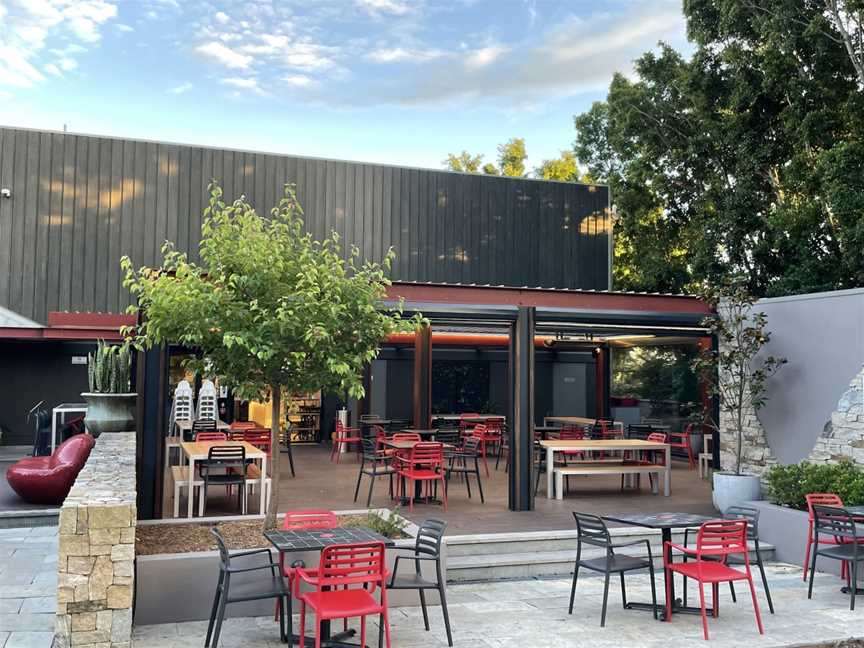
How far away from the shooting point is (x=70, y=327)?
1430 centimetres

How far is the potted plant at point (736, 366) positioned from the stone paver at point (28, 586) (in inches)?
302

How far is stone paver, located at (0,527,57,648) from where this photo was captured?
235 inches

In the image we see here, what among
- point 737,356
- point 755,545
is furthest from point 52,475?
point 737,356

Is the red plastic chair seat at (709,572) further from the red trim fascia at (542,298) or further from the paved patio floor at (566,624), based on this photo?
the red trim fascia at (542,298)

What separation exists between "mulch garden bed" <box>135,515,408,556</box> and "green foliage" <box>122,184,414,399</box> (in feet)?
4.29

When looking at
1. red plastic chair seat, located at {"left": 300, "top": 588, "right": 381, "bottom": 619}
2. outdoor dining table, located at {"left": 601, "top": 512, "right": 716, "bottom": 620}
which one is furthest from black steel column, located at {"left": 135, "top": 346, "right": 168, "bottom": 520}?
outdoor dining table, located at {"left": 601, "top": 512, "right": 716, "bottom": 620}

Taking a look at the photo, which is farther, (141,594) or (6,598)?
(6,598)

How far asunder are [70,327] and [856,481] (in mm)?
12303

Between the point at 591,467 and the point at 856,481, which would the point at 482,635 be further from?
the point at 591,467

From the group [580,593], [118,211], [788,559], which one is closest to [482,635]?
[580,593]

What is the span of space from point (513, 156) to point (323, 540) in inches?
1145

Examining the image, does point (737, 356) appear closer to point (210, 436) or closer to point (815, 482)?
point (815, 482)

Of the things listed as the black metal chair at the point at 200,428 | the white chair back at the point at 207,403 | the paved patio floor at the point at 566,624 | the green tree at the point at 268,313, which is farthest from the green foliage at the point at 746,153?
the black metal chair at the point at 200,428

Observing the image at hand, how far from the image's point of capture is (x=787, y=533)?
916 cm
